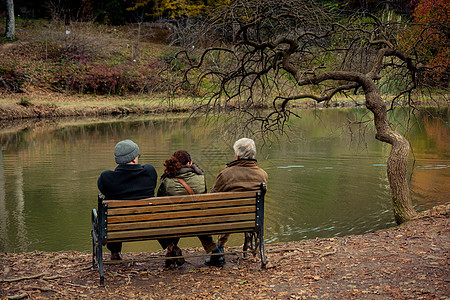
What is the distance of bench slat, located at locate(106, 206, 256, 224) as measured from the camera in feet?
14.1

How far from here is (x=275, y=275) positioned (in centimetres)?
457

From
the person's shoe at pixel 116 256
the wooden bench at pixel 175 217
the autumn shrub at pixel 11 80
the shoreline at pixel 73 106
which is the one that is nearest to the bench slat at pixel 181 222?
the wooden bench at pixel 175 217

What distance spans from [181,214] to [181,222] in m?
0.08

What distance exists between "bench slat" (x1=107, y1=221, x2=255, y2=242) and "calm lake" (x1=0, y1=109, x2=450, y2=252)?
263cm

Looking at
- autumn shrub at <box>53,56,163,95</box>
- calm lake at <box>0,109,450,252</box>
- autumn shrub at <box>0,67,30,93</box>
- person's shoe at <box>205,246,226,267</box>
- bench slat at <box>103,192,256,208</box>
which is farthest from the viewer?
autumn shrub at <box>53,56,163,95</box>

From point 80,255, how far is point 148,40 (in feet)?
136

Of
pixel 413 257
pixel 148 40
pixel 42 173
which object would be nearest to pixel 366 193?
pixel 413 257

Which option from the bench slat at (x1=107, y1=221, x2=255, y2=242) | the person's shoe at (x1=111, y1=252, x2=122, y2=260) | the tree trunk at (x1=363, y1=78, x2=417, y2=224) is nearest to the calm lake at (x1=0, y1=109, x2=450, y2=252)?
the tree trunk at (x1=363, y1=78, x2=417, y2=224)

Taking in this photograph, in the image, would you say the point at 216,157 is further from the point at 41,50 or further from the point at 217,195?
the point at 41,50

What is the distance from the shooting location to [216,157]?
1543 centimetres

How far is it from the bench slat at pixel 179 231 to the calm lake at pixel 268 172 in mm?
2631

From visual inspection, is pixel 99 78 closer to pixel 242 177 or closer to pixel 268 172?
pixel 268 172

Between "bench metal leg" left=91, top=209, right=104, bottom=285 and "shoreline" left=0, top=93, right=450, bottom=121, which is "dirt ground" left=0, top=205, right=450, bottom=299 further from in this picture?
"shoreline" left=0, top=93, right=450, bottom=121

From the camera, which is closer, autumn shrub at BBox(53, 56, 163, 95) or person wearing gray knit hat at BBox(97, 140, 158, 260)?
person wearing gray knit hat at BBox(97, 140, 158, 260)
